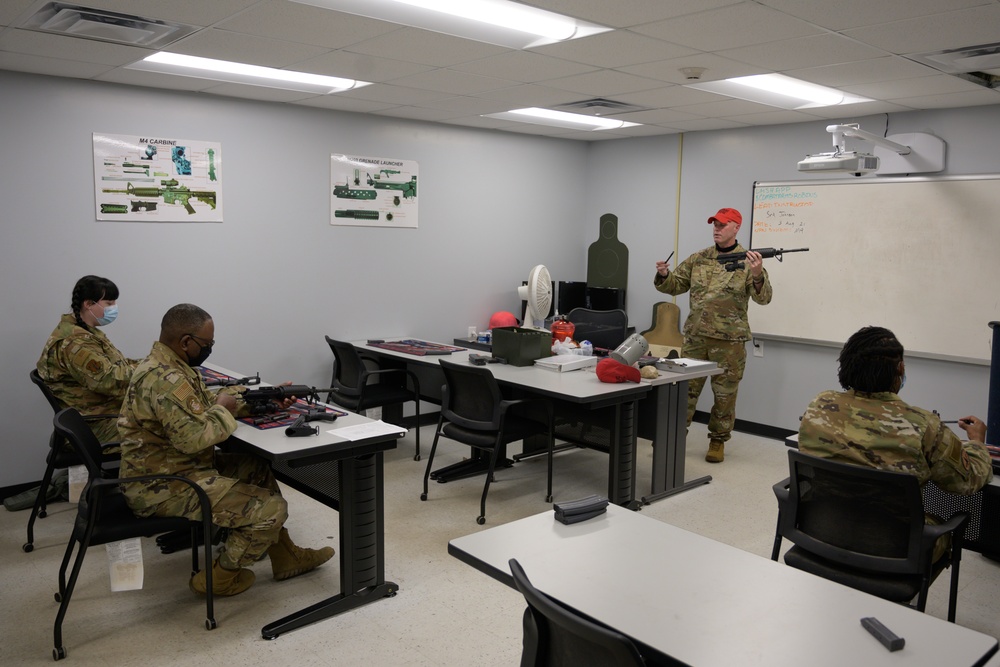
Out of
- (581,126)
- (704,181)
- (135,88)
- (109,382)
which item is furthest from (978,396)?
(135,88)

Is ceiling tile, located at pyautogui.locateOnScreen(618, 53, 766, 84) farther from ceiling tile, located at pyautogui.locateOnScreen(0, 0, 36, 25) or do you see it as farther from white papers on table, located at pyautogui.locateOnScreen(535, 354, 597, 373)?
ceiling tile, located at pyautogui.locateOnScreen(0, 0, 36, 25)

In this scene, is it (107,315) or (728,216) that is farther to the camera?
(728,216)

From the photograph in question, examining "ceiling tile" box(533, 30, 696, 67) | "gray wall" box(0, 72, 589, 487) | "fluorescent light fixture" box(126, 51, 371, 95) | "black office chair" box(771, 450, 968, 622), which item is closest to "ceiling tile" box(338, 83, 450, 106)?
"fluorescent light fixture" box(126, 51, 371, 95)

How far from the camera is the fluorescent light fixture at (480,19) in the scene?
9.96ft

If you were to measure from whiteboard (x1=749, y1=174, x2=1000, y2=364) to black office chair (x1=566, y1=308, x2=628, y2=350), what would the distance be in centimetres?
115

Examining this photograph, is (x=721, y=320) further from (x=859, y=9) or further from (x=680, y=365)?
(x=859, y=9)

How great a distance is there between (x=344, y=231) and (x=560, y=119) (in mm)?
1944

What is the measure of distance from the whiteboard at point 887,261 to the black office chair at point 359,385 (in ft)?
9.46

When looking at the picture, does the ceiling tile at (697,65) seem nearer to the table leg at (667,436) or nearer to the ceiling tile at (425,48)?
the ceiling tile at (425,48)

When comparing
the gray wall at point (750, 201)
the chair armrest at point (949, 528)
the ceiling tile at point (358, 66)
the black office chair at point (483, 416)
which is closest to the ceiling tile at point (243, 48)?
the ceiling tile at point (358, 66)

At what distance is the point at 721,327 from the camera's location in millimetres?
5332

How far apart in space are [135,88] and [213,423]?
9.41 ft

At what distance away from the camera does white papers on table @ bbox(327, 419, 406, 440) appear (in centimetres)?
302

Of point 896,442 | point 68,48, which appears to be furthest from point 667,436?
point 68,48
